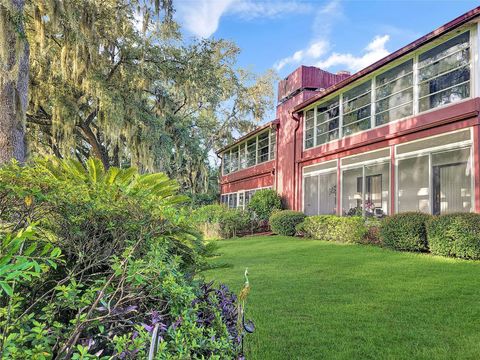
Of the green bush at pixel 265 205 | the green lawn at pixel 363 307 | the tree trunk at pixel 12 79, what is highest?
the tree trunk at pixel 12 79

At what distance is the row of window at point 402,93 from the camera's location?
30.2 feet

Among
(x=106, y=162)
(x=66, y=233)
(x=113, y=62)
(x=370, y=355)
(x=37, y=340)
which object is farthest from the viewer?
(x=106, y=162)

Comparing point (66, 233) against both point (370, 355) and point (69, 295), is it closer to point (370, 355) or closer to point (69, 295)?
point (69, 295)

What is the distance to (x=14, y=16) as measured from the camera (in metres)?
6.81

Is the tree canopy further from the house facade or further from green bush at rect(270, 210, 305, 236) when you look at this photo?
green bush at rect(270, 210, 305, 236)

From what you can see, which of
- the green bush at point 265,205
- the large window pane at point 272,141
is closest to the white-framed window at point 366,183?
the green bush at point 265,205

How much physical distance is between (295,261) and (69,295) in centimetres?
691

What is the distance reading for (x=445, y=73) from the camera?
30.8ft

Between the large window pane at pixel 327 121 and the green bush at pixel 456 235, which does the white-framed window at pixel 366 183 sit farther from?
the green bush at pixel 456 235

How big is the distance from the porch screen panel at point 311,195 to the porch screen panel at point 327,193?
0.93 ft

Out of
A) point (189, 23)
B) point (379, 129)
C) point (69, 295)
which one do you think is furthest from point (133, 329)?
point (189, 23)

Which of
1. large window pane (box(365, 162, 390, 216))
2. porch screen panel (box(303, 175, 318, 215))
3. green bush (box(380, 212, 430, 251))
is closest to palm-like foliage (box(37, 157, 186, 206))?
green bush (box(380, 212, 430, 251))

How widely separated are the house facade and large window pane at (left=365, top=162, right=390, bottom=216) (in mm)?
31

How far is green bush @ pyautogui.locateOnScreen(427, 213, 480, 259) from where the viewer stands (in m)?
7.32
